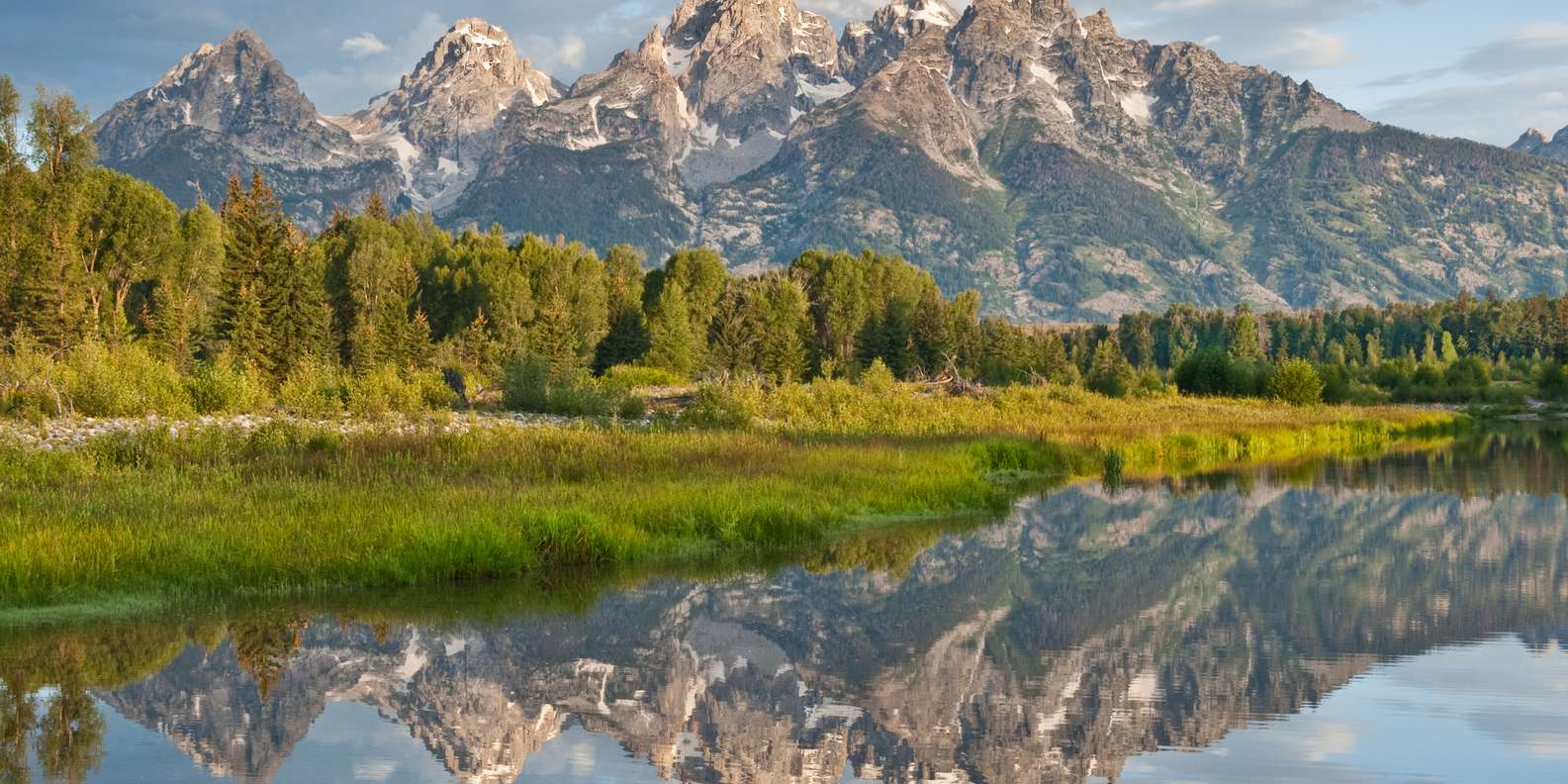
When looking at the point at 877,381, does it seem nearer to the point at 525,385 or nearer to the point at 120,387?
the point at 525,385

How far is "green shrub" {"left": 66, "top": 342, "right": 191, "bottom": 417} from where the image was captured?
40.3m

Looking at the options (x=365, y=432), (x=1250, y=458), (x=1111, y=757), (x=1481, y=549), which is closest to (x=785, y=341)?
(x=1250, y=458)

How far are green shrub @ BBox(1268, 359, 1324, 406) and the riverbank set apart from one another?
49.2 meters

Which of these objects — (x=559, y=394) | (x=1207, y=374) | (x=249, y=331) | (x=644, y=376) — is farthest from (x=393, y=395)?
(x=1207, y=374)

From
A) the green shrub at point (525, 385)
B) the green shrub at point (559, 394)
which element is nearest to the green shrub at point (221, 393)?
the green shrub at point (525, 385)

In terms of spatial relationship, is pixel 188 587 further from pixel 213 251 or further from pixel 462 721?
pixel 213 251

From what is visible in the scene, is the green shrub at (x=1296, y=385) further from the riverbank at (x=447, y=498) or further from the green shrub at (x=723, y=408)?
the green shrub at (x=723, y=408)

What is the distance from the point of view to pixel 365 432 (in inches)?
1449

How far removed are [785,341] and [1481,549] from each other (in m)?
84.5

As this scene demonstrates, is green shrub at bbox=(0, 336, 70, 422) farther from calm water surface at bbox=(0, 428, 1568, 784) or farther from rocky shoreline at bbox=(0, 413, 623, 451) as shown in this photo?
calm water surface at bbox=(0, 428, 1568, 784)

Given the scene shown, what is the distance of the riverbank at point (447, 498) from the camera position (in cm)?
1909

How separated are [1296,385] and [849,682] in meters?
83.8

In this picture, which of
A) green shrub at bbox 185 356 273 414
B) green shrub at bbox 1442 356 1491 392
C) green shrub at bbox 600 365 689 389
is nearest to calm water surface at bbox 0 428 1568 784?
green shrub at bbox 185 356 273 414

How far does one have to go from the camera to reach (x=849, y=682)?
15.5m
